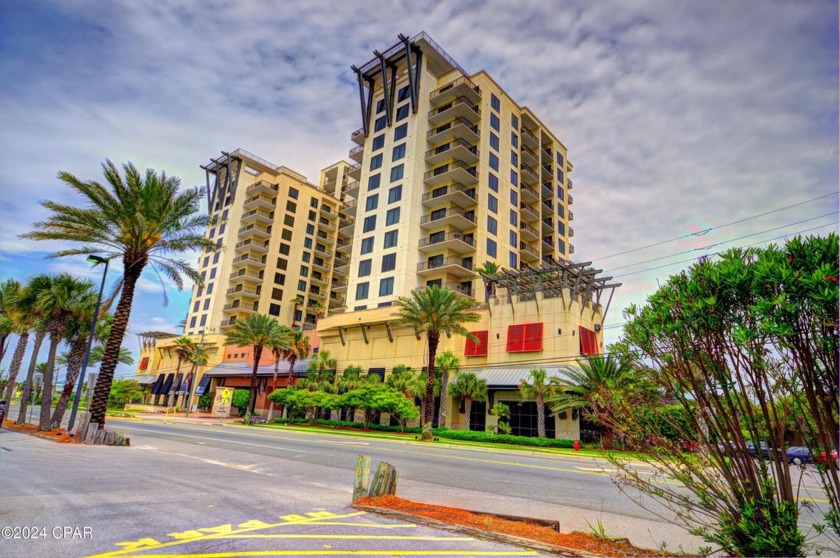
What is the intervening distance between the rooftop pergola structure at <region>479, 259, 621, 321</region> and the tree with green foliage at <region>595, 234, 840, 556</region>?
32.7 meters

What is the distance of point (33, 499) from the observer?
24.8ft

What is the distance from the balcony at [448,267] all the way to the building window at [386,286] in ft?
10.8

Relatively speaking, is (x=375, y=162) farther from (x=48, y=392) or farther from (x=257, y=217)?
(x=48, y=392)

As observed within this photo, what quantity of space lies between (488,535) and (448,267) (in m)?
42.3

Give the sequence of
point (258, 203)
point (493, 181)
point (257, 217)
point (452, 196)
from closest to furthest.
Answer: point (452, 196) → point (493, 181) → point (257, 217) → point (258, 203)

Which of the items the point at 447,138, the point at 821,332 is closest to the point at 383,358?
the point at 447,138

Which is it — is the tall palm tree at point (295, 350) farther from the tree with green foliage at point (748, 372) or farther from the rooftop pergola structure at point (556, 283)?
the tree with green foliage at point (748, 372)

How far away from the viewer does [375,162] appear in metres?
58.2

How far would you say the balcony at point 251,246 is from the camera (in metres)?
73.2

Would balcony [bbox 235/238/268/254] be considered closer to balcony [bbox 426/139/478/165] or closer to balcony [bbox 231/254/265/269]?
balcony [bbox 231/254/265/269]

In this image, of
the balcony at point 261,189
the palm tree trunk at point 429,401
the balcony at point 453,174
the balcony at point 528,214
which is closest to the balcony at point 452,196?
the balcony at point 453,174

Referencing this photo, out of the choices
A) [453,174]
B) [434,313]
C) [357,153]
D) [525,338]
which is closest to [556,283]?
[525,338]

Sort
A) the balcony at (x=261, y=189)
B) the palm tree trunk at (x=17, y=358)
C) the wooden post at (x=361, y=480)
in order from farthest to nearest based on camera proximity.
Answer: the balcony at (x=261, y=189) < the palm tree trunk at (x=17, y=358) < the wooden post at (x=361, y=480)

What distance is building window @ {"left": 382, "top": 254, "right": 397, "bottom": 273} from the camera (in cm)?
5081
